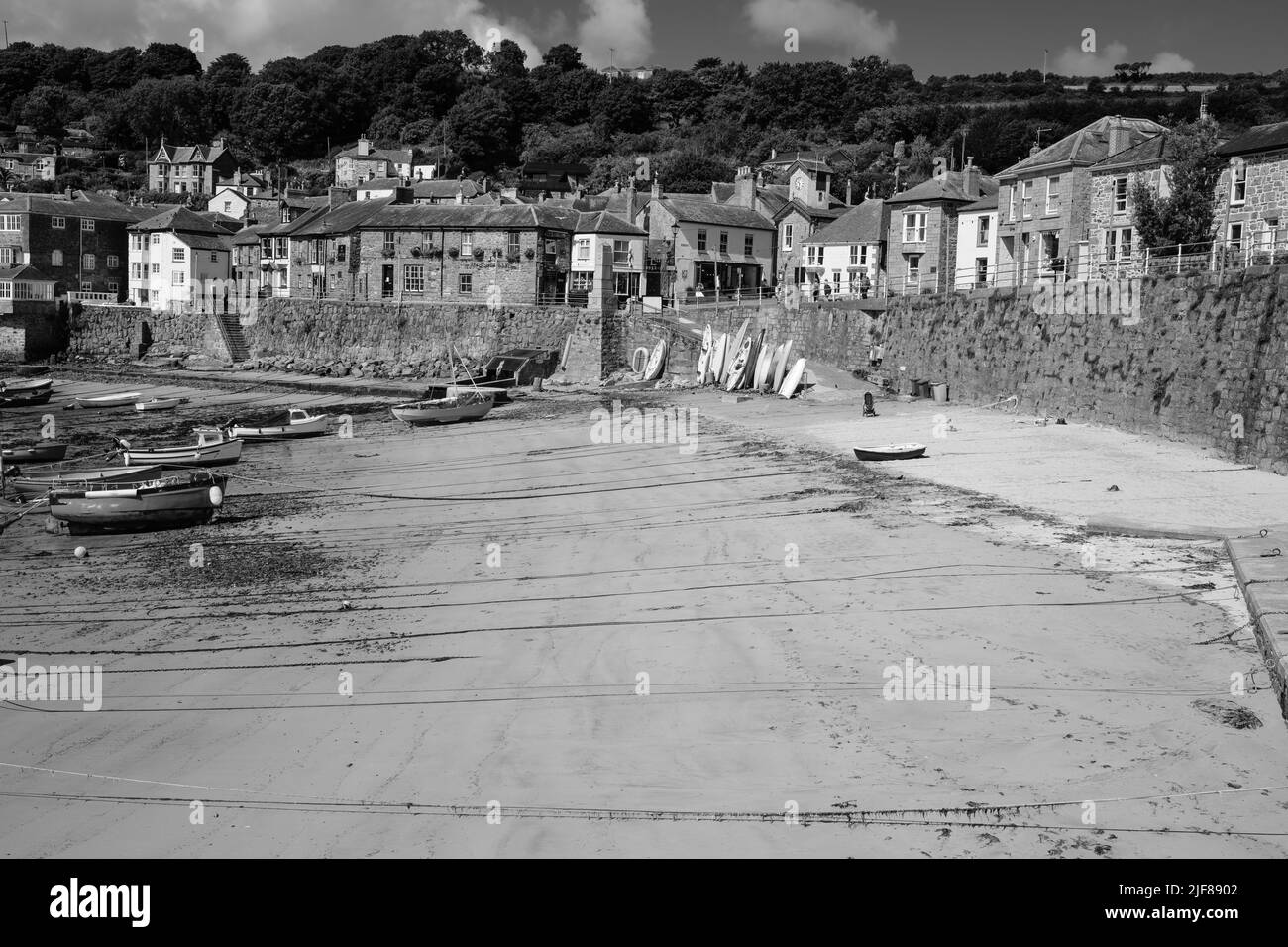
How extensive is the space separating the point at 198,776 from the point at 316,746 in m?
1.12

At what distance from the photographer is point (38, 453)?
33.2 metres

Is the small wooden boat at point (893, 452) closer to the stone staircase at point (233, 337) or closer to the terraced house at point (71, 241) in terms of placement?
the stone staircase at point (233, 337)

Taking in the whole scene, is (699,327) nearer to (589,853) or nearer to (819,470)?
(819,470)

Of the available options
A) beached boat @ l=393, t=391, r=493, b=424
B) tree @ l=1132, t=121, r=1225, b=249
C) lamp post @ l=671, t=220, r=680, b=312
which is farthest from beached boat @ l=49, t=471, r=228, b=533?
lamp post @ l=671, t=220, r=680, b=312

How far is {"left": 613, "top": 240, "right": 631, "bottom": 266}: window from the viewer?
60688mm

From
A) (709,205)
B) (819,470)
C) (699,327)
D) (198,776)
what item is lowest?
(198,776)

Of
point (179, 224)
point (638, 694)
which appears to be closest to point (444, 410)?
point (638, 694)

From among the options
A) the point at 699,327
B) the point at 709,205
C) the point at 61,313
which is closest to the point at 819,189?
the point at 709,205

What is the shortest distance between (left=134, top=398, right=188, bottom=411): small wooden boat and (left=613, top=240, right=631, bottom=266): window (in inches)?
903

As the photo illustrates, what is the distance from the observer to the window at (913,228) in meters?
52.8

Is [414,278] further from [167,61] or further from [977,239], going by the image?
[167,61]

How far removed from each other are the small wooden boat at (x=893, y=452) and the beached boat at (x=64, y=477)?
53.0ft

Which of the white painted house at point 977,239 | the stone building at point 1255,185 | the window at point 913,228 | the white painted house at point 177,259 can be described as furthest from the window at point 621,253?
the stone building at point 1255,185

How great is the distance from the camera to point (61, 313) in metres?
73.4
